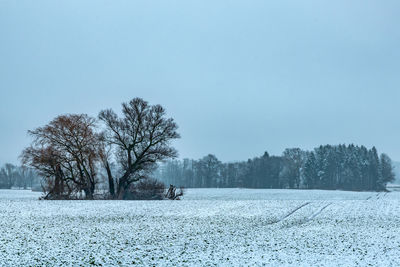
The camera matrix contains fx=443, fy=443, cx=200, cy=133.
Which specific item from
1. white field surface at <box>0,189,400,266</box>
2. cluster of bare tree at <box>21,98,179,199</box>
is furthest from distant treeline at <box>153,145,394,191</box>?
white field surface at <box>0,189,400,266</box>

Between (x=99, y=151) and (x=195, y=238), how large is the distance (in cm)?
3276

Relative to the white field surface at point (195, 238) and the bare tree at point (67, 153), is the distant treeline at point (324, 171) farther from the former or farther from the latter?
the white field surface at point (195, 238)

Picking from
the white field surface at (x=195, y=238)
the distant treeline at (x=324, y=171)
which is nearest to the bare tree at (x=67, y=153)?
the white field surface at (x=195, y=238)

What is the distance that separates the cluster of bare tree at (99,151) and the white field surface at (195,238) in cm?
1610

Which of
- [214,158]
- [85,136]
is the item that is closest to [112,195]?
[85,136]

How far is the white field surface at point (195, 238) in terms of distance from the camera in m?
17.7

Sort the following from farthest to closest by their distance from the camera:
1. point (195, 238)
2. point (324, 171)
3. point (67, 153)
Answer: point (324, 171), point (67, 153), point (195, 238)

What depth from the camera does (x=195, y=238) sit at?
22.8 metres

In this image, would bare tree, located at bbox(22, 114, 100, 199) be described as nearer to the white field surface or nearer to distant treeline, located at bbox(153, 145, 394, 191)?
the white field surface

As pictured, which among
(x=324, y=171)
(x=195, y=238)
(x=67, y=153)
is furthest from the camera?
(x=324, y=171)

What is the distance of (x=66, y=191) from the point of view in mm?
51875

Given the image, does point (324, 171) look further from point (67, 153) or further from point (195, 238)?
point (195, 238)

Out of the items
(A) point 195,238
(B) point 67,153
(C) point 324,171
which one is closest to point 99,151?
(B) point 67,153

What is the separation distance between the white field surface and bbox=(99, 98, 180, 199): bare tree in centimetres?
1920
